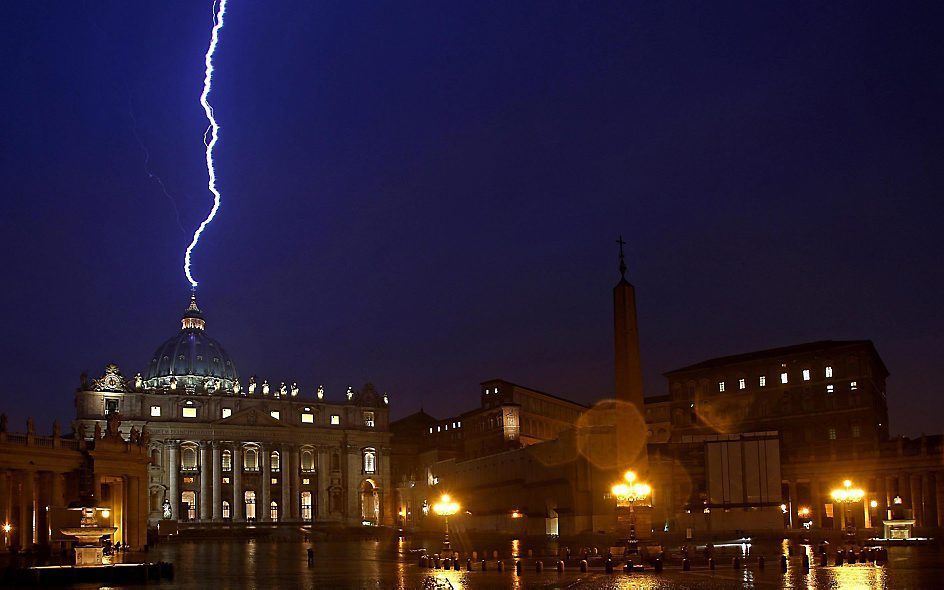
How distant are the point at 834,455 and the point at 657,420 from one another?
37.2 metres

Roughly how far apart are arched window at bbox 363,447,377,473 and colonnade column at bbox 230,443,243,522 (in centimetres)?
1643

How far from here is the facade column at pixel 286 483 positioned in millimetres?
131125

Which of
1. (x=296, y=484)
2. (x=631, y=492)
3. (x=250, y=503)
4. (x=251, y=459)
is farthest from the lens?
(x=296, y=484)

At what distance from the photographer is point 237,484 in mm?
128625

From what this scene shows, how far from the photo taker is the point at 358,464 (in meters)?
136

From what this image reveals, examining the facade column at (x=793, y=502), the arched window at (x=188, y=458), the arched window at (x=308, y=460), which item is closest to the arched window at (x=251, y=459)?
the arched window at (x=308, y=460)

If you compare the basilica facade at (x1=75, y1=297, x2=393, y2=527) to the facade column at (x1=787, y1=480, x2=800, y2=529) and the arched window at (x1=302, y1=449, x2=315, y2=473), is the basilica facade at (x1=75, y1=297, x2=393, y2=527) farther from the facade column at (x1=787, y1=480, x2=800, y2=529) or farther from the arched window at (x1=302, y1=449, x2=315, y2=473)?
the facade column at (x1=787, y1=480, x2=800, y2=529)

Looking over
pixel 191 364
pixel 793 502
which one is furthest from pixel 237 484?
pixel 793 502

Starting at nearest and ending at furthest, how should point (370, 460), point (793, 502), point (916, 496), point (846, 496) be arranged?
1. point (846, 496)
2. point (916, 496)
3. point (793, 502)
4. point (370, 460)

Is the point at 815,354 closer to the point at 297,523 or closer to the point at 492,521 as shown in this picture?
the point at 492,521

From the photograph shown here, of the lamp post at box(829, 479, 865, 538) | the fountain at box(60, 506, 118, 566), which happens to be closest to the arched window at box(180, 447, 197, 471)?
the lamp post at box(829, 479, 865, 538)

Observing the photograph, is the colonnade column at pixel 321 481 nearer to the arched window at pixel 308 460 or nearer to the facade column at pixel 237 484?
the arched window at pixel 308 460

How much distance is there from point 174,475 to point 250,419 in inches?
445

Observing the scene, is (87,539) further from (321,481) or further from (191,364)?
(191,364)
